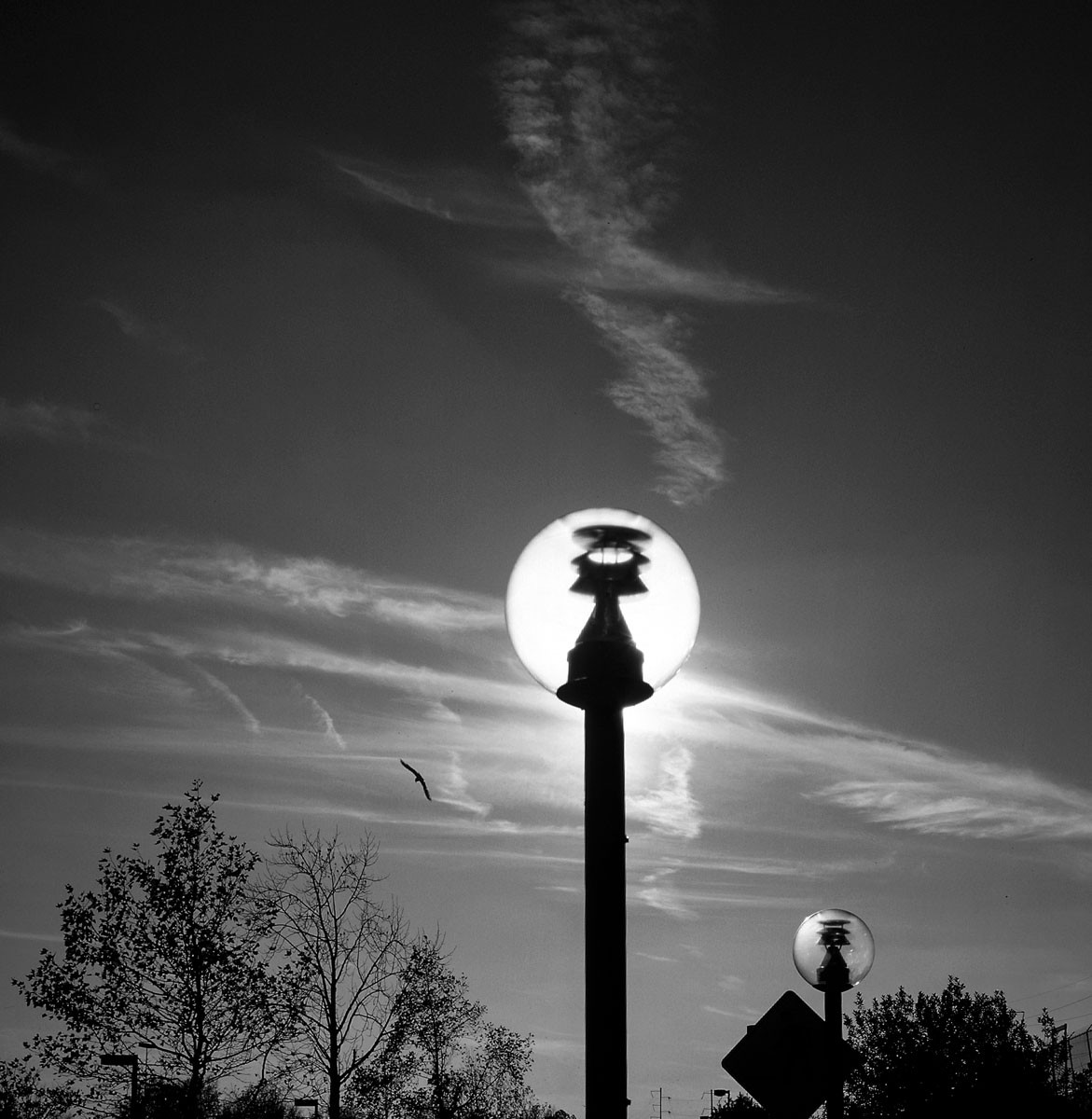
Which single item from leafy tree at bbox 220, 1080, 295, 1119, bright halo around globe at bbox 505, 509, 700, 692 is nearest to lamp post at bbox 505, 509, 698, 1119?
bright halo around globe at bbox 505, 509, 700, 692

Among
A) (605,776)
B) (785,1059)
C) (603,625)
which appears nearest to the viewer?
(605,776)

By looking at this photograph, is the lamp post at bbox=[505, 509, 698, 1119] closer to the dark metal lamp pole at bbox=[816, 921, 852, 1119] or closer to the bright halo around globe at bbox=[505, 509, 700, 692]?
the bright halo around globe at bbox=[505, 509, 700, 692]

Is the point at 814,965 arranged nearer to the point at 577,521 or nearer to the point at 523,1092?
the point at 577,521

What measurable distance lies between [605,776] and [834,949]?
6045 mm

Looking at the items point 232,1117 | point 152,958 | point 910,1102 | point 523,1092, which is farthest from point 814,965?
point 523,1092

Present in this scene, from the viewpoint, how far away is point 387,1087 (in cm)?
3403

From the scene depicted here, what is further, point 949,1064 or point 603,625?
point 949,1064

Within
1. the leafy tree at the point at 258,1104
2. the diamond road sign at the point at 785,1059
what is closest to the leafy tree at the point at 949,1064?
A: the leafy tree at the point at 258,1104

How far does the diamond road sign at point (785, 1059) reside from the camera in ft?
20.3

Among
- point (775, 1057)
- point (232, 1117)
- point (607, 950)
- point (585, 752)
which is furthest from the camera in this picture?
point (232, 1117)

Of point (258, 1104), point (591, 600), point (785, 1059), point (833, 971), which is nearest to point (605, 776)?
point (591, 600)

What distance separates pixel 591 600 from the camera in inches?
162

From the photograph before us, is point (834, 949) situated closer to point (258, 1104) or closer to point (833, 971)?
point (833, 971)

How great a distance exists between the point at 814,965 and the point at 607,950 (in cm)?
612
